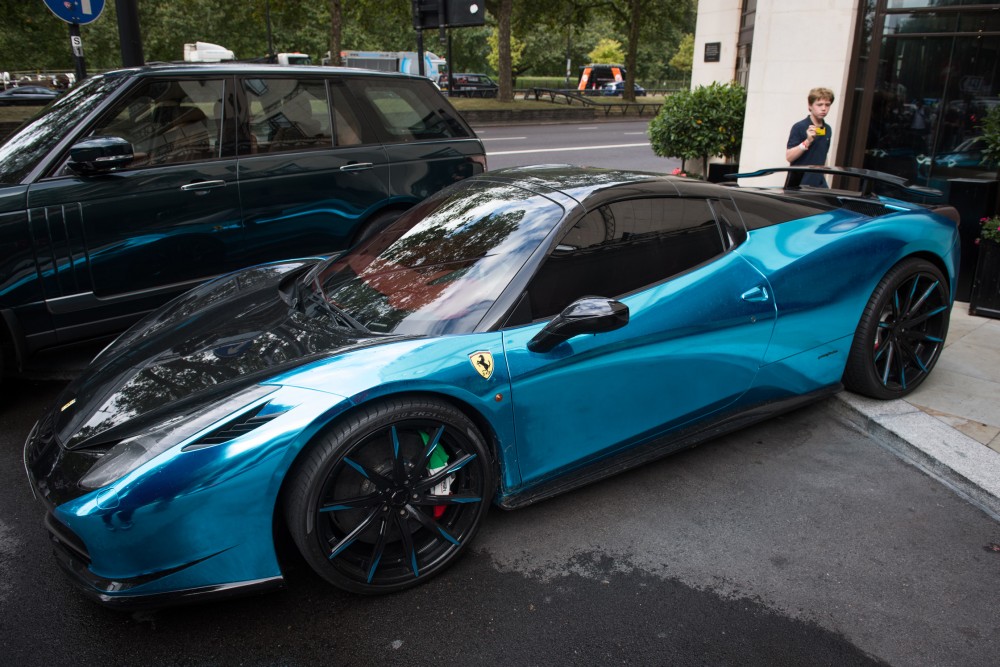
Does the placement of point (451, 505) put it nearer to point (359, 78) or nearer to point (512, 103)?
point (359, 78)

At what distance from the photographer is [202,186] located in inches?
192

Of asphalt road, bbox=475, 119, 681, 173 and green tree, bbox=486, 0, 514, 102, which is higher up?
green tree, bbox=486, 0, 514, 102

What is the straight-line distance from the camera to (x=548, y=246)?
3.03 metres

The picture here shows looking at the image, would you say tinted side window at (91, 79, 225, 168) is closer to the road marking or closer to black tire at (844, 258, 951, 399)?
black tire at (844, 258, 951, 399)

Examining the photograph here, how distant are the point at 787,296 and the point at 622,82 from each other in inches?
1884

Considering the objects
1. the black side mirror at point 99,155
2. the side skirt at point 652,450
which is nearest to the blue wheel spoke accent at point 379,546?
the side skirt at point 652,450

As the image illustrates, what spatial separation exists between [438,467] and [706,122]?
8.47m

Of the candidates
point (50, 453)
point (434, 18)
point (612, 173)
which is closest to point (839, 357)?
point (612, 173)

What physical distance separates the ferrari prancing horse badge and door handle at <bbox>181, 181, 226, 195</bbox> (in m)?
2.97

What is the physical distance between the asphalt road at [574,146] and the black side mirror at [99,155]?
30.0 ft

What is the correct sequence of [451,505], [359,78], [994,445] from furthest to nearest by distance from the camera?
[359,78]
[994,445]
[451,505]

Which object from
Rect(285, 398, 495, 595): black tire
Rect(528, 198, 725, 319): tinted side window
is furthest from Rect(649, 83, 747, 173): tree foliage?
Rect(285, 398, 495, 595): black tire

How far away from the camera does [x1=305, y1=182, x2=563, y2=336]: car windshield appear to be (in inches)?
115

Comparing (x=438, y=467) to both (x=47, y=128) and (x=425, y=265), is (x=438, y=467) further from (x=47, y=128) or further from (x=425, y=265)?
(x=47, y=128)
